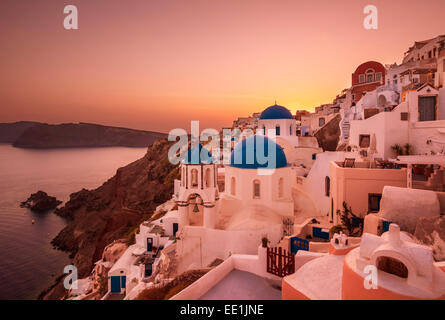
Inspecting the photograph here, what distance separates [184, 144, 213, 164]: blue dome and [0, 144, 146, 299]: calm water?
86.6ft

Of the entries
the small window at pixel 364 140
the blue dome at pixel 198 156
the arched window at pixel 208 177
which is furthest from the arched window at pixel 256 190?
the small window at pixel 364 140

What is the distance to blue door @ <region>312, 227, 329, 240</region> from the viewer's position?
35.8ft

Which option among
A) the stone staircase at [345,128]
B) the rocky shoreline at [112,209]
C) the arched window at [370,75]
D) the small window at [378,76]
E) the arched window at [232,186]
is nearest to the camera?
the arched window at [232,186]

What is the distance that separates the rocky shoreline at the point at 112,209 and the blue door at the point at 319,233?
23136mm

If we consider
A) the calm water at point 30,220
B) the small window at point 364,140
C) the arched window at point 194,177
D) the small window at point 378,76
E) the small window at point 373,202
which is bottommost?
the calm water at point 30,220

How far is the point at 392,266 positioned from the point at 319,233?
7964 mm

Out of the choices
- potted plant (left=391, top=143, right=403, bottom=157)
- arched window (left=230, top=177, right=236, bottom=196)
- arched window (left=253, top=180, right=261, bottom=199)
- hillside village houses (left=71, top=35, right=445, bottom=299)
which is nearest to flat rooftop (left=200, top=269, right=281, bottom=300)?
hillside village houses (left=71, top=35, right=445, bottom=299)

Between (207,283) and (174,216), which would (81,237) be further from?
(207,283)

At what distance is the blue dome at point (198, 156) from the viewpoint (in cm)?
1252

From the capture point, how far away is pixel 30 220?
4656 centimetres

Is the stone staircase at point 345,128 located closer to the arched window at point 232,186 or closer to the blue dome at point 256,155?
the blue dome at point 256,155

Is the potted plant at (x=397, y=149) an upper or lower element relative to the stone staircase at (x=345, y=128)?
lower

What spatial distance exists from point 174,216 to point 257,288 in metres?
15.4

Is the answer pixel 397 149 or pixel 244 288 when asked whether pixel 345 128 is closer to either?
pixel 397 149
